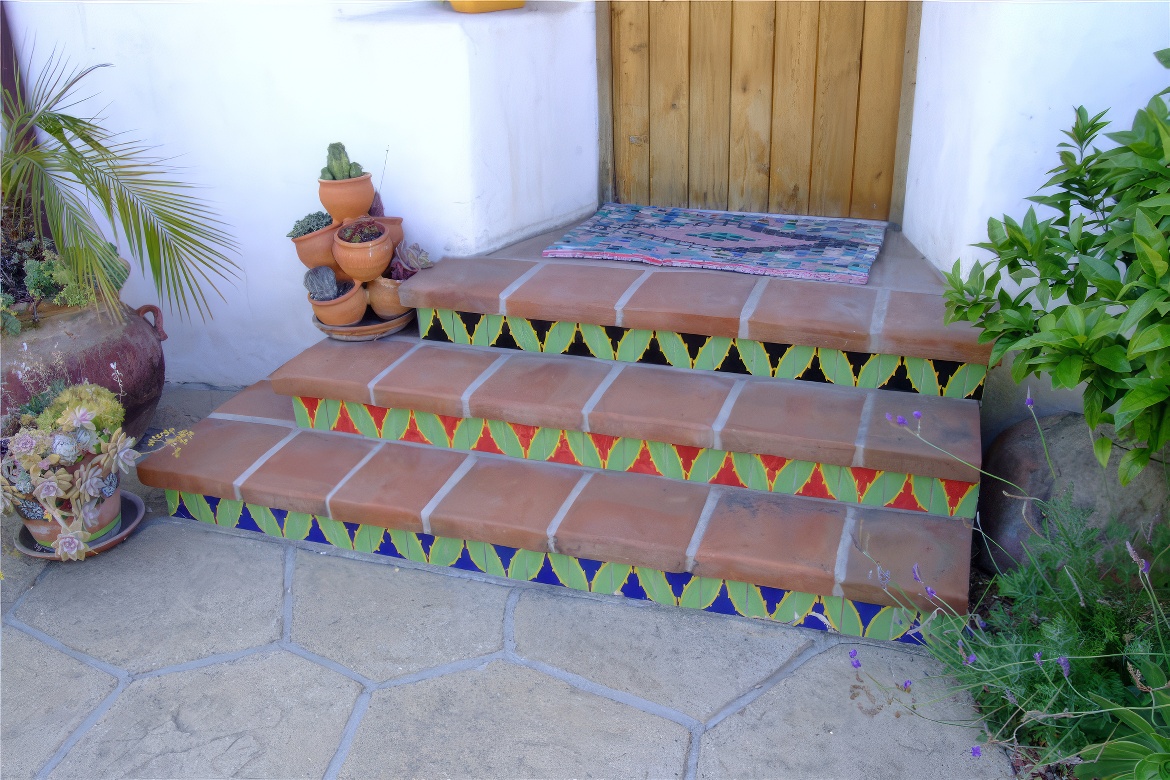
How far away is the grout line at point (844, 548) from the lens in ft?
7.54

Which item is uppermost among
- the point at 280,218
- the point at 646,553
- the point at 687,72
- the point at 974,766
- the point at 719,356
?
the point at 687,72

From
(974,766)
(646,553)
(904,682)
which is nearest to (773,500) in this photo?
(646,553)

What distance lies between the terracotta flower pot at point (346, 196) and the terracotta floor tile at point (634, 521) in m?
1.28

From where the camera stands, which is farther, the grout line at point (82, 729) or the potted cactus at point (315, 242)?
the potted cactus at point (315, 242)

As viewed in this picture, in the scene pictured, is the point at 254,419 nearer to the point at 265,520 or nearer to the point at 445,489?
the point at 265,520

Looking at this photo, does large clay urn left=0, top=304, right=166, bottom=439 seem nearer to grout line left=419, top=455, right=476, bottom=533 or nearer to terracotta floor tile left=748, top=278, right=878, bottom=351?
grout line left=419, top=455, right=476, bottom=533

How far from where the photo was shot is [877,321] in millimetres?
2688

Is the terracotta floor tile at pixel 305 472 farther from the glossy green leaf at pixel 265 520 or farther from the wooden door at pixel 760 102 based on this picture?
the wooden door at pixel 760 102

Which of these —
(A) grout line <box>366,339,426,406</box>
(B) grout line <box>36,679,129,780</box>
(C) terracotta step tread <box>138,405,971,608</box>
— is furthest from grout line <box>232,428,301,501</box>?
(B) grout line <box>36,679,129,780</box>

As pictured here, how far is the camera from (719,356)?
2848mm

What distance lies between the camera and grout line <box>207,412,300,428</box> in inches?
125

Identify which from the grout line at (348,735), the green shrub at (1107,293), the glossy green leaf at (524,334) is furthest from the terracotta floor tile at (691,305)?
the grout line at (348,735)

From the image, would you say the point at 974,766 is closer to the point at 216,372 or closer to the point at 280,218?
the point at 280,218

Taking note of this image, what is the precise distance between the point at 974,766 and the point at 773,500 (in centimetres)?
83
